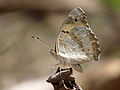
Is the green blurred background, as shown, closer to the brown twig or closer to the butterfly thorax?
the butterfly thorax

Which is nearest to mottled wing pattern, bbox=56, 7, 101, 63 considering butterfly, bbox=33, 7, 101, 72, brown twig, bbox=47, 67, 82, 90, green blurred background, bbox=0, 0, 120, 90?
butterfly, bbox=33, 7, 101, 72

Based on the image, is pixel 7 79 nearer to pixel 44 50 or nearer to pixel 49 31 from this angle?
pixel 44 50

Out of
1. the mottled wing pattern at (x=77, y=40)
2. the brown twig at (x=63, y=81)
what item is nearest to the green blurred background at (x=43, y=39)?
the mottled wing pattern at (x=77, y=40)

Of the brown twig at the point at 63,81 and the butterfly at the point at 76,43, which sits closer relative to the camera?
the brown twig at the point at 63,81

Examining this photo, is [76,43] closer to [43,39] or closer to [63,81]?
[63,81]

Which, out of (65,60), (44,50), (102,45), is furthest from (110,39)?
(65,60)

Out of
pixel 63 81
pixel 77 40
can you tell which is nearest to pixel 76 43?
pixel 77 40

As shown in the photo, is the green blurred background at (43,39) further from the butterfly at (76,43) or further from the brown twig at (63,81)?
the brown twig at (63,81)
